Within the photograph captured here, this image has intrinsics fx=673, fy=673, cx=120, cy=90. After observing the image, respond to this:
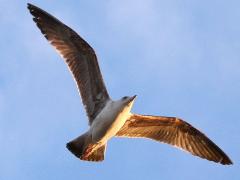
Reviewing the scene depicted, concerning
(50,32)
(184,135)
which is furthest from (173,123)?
(50,32)

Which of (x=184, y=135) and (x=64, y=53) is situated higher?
(x=64, y=53)

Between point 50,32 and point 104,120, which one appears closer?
point 104,120

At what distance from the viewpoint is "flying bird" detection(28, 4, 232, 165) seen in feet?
44.0

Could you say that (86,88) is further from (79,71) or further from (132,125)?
(132,125)

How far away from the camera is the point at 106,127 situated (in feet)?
43.5

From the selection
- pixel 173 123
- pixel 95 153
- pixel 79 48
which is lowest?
pixel 95 153

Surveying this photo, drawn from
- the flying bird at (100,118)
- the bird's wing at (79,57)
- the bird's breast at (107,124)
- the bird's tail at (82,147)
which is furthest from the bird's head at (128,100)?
the bird's tail at (82,147)

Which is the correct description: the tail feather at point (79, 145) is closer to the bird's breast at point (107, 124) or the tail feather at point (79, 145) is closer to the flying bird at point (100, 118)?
the flying bird at point (100, 118)

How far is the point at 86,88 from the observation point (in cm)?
1409

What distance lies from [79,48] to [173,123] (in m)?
2.61

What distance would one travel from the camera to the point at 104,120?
13336 millimetres

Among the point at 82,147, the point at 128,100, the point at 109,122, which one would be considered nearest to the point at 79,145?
the point at 82,147

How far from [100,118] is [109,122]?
26 cm

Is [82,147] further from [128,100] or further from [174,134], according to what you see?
[174,134]
